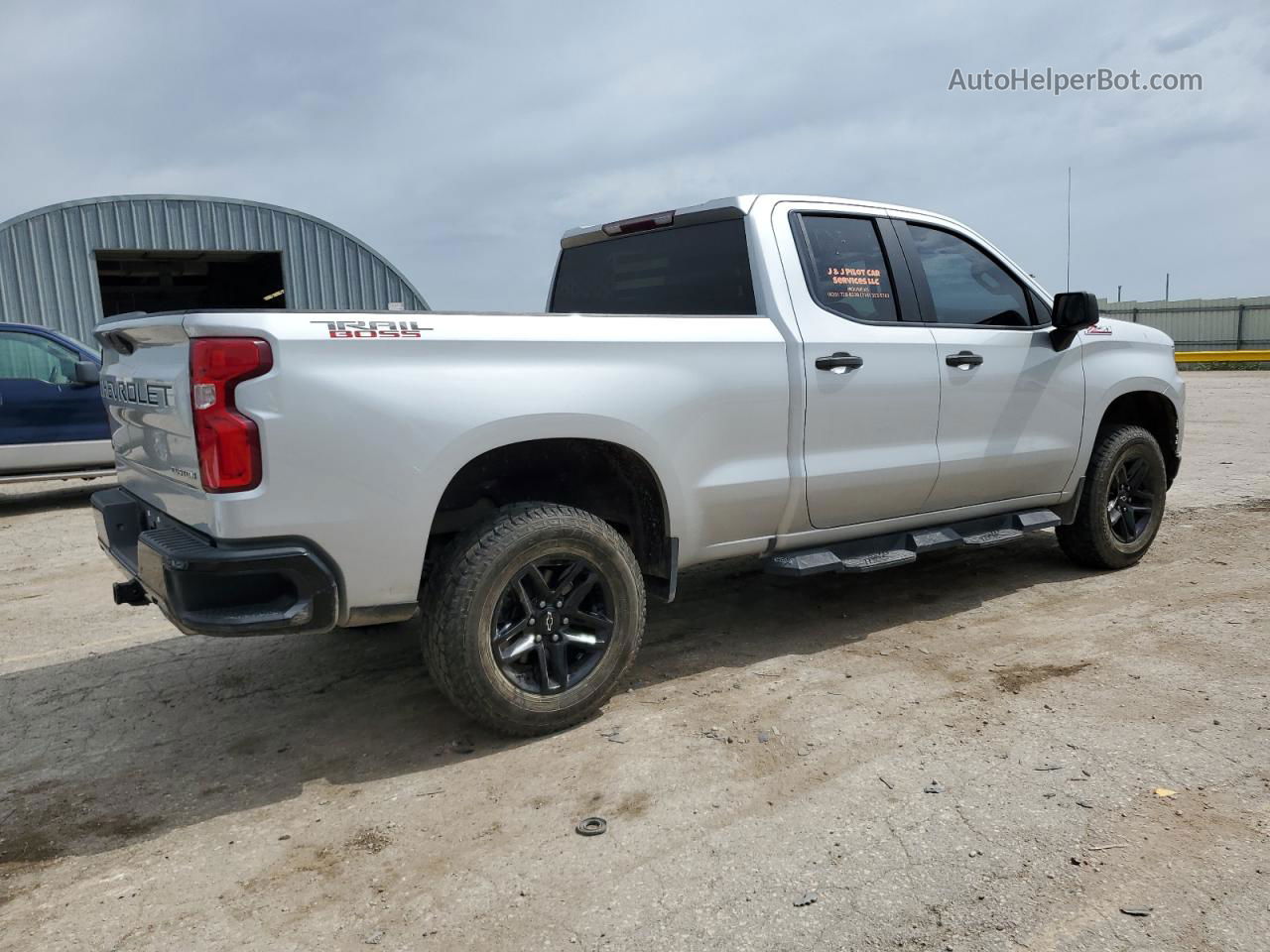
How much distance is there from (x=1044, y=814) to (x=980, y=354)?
8.18 feet

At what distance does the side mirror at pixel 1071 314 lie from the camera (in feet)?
15.7

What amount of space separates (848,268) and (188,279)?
940 inches

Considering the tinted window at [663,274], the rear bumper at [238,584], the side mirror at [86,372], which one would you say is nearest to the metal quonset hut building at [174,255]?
the side mirror at [86,372]

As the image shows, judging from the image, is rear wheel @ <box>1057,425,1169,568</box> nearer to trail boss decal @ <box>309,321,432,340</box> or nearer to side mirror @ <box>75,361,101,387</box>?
trail boss decal @ <box>309,321,432,340</box>

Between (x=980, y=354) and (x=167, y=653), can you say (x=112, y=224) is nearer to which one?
(x=167, y=653)

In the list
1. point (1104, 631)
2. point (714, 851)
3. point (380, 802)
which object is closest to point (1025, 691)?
point (1104, 631)

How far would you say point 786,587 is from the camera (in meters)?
5.40

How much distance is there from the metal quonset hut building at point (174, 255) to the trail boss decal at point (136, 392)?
498 inches

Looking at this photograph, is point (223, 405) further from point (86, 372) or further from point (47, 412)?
point (47, 412)

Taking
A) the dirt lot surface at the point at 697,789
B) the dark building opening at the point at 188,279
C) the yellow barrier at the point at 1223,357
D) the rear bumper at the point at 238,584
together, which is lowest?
the yellow barrier at the point at 1223,357

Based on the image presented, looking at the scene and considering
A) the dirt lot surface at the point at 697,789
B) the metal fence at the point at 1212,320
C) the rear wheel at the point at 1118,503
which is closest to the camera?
the dirt lot surface at the point at 697,789

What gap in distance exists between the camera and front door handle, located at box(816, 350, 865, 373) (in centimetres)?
400

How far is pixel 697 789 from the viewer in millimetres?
3014

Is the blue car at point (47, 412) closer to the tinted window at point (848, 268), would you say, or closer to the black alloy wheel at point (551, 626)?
the black alloy wheel at point (551, 626)
